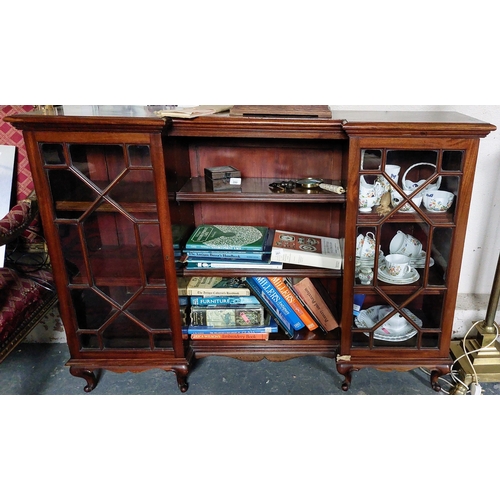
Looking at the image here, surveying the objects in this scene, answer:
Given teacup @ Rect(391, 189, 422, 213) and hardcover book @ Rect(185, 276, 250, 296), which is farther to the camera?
hardcover book @ Rect(185, 276, 250, 296)

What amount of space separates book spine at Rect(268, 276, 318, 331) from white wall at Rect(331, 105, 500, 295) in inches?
26.2

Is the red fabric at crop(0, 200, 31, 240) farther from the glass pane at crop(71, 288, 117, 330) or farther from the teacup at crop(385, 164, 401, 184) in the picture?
the teacup at crop(385, 164, 401, 184)

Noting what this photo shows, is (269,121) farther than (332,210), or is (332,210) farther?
(332,210)

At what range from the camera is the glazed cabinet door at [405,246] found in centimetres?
123

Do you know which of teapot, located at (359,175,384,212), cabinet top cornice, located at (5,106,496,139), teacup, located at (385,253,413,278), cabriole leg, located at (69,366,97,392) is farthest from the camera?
cabriole leg, located at (69,366,97,392)

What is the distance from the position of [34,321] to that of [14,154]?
652mm

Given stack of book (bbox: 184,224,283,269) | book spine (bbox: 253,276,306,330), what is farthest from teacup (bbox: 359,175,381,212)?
book spine (bbox: 253,276,306,330)

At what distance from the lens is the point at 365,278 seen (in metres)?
1.39

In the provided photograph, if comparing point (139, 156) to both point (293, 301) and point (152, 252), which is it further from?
point (293, 301)

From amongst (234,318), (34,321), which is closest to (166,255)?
(234,318)

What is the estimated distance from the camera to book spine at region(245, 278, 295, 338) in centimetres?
156

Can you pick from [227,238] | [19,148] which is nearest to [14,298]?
[19,148]

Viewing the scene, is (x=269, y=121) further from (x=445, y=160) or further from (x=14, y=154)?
(x=14, y=154)

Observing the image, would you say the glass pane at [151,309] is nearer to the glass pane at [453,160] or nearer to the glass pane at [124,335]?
the glass pane at [124,335]
